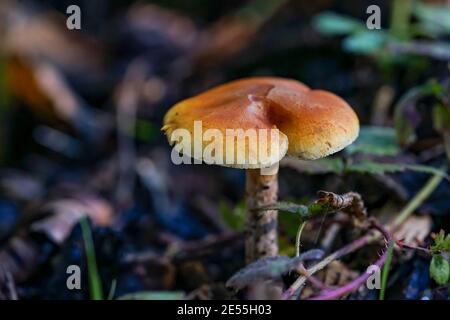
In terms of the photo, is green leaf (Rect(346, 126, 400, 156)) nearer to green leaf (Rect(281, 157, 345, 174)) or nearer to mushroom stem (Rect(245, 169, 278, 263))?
green leaf (Rect(281, 157, 345, 174))

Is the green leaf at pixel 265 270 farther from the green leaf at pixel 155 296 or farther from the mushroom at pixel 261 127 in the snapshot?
the green leaf at pixel 155 296

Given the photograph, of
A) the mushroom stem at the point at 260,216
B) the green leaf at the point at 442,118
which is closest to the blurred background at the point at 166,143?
the green leaf at the point at 442,118

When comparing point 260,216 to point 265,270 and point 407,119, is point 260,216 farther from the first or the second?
point 407,119

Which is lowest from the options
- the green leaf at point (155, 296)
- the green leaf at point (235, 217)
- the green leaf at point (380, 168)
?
the green leaf at point (155, 296)

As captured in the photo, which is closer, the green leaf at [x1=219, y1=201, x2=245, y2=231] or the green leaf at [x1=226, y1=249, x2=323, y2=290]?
the green leaf at [x1=226, y1=249, x2=323, y2=290]

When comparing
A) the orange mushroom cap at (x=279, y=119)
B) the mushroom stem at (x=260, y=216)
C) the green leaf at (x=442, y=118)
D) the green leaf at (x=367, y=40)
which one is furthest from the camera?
the green leaf at (x=367, y=40)

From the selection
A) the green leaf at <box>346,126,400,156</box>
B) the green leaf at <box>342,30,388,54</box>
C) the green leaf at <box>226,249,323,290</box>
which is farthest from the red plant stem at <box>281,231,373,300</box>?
the green leaf at <box>342,30,388,54</box>

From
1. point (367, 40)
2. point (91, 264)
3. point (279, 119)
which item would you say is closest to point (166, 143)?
point (367, 40)

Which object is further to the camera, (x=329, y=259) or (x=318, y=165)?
(x=318, y=165)
